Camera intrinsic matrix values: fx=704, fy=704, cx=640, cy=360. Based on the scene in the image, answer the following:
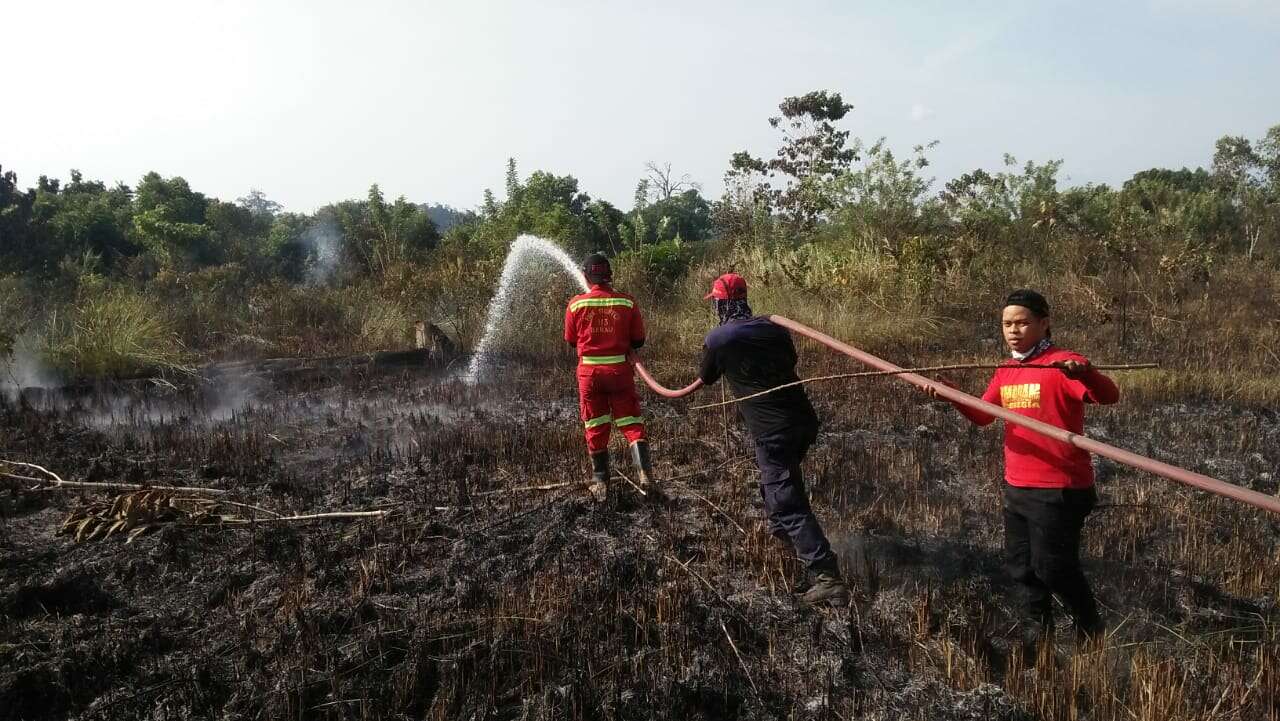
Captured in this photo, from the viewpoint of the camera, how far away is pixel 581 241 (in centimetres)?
1590

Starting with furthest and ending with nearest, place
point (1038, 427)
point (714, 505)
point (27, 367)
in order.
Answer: point (27, 367), point (714, 505), point (1038, 427)

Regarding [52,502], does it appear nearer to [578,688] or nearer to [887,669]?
[578,688]

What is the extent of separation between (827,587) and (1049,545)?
0.99 metres

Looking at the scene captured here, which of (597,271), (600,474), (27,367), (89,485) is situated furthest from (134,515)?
(27,367)

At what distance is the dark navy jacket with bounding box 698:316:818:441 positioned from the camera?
3.66m

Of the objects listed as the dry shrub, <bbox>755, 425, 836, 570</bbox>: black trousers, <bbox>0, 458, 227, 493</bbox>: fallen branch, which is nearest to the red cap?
<bbox>755, 425, 836, 570</bbox>: black trousers

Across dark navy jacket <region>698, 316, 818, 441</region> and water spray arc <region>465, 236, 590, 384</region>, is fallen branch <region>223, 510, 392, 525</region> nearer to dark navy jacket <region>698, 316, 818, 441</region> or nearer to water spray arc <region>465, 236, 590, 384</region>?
dark navy jacket <region>698, 316, 818, 441</region>

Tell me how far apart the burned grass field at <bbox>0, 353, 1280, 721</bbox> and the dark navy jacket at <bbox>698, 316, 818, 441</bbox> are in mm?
756

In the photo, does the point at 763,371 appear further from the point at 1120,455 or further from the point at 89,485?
the point at 89,485

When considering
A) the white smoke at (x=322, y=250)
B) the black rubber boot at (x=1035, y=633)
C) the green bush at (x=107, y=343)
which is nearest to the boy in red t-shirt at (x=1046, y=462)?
the black rubber boot at (x=1035, y=633)

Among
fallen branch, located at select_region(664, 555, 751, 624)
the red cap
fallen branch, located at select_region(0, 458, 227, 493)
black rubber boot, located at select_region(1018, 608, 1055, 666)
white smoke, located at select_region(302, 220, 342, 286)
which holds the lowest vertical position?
black rubber boot, located at select_region(1018, 608, 1055, 666)

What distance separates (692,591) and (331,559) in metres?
2.07

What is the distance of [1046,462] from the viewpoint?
9.27 ft

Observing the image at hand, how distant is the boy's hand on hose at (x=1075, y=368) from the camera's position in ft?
8.45
